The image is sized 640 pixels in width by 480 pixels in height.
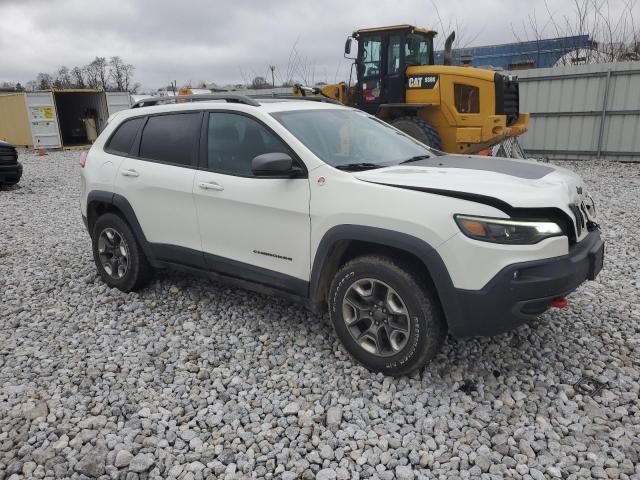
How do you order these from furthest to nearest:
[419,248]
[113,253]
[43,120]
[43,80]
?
[43,80], [43,120], [113,253], [419,248]

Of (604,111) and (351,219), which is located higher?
(604,111)

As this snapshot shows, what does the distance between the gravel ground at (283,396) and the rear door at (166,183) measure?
0.64m

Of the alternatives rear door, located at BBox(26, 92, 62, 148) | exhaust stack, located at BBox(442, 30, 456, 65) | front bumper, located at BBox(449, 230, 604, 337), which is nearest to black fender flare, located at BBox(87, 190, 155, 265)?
front bumper, located at BBox(449, 230, 604, 337)

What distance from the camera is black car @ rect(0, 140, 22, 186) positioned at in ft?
35.2

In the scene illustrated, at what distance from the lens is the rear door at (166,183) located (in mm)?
4035

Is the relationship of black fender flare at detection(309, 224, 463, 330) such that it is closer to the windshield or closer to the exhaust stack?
the windshield

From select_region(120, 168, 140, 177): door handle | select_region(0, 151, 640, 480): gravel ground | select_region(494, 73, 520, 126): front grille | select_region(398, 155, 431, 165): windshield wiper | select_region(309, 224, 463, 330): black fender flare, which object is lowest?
select_region(0, 151, 640, 480): gravel ground

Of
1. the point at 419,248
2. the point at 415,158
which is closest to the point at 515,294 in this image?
the point at 419,248

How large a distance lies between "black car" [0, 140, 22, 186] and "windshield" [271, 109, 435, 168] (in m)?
9.54

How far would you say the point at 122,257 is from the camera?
475cm

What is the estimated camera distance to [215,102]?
404 cm

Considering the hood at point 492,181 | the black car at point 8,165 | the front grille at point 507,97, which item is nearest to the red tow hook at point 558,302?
the hood at point 492,181

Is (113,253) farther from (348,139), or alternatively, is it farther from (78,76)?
(78,76)

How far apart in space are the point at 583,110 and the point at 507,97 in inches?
141
